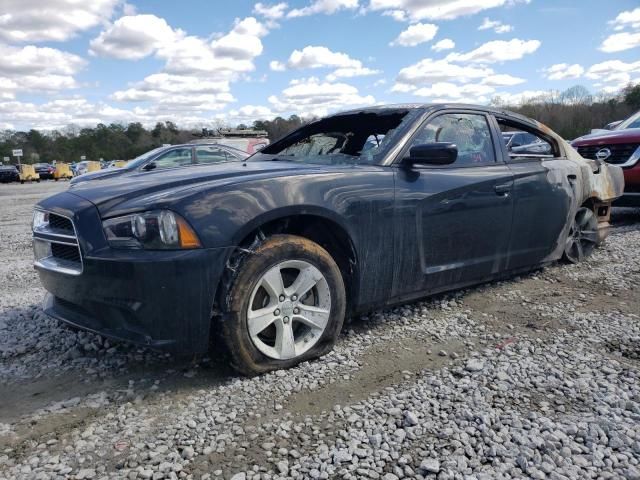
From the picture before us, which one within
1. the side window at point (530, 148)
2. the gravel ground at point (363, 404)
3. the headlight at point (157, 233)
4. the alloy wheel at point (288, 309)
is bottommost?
the gravel ground at point (363, 404)

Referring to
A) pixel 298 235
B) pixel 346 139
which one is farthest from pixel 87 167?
pixel 298 235

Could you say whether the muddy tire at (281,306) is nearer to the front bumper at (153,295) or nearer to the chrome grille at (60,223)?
the front bumper at (153,295)

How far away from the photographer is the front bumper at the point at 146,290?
2.44 m

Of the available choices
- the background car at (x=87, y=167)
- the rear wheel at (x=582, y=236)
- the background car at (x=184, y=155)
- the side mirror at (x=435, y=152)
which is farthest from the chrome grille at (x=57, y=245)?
the background car at (x=87, y=167)

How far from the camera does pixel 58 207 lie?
9.21 feet

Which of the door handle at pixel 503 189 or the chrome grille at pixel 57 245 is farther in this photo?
the door handle at pixel 503 189

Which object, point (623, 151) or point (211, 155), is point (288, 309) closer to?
point (623, 151)

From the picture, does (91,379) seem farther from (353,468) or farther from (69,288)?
(353,468)

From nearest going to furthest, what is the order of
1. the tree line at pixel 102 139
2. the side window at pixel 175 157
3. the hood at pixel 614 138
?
1. the hood at pixel 614 138
2. the side window at pixel 175 157
3. the tree line at pixel 102 139

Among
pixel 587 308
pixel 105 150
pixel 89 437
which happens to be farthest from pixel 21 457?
pixel 105 150

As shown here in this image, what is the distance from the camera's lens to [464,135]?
12.6 feet

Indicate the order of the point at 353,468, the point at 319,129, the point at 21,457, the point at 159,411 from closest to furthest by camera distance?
the point at 353,468 < the point at 21,457 < the point at 159,411 < the point at 319,129

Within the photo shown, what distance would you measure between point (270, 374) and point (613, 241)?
5069 millimetres

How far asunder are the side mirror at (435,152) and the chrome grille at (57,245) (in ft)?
6.59
